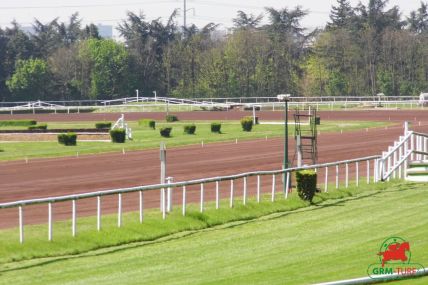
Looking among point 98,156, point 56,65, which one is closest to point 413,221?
point 98,156

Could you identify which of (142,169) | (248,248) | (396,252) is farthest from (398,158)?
(396,252)

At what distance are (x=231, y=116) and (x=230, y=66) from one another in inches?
1522

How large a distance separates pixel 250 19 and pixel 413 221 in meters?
126

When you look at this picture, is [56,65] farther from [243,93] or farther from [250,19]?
[250,19]

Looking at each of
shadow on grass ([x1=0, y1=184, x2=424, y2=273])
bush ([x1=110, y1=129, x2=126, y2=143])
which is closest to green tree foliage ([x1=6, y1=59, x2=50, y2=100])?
bush ([x1=110, y1=129, x2=126, y2=143])

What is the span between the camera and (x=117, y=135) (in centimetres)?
5625

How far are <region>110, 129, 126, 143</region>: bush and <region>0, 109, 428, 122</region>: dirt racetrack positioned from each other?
74.1 ft

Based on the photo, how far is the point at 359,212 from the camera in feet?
80.8

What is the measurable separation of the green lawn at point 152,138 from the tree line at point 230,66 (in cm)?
4075

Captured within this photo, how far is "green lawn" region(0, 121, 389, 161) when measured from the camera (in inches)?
1988

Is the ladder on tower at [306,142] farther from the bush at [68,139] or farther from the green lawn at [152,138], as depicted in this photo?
the bush at [68,139]

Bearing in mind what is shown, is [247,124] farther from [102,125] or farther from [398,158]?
[398,158]

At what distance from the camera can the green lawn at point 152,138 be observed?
50.5 metres

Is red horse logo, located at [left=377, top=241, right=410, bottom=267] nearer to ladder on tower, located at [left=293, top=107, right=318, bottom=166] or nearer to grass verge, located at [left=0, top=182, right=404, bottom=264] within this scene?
grass verge, located at [left=0, top=182, right=404, bottom=264]
